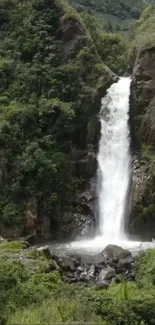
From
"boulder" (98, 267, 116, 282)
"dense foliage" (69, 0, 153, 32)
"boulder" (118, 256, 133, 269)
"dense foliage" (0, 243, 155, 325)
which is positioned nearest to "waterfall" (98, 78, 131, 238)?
"boulder" (118, 256, 133, 269)

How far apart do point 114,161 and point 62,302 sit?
20597 mm

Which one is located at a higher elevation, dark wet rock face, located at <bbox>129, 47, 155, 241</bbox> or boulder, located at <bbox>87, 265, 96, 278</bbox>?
dark wet rock face, located at <bbox>129, 47, 155, 241</bbox>

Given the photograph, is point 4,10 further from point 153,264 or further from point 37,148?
point 153,264

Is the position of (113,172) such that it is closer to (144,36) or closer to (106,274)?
(106,274)

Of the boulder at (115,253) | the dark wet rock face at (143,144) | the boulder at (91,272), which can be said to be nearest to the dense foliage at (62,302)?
the boulder at (91,272)

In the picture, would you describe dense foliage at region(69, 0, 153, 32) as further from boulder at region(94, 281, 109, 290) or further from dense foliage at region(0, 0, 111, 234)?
boulder at region(94, 281, 109, 290)

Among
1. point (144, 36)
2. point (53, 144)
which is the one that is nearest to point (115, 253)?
point (53, 144)

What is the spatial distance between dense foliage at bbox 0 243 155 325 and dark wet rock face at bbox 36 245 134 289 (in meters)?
3.59

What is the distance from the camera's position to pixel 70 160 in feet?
112

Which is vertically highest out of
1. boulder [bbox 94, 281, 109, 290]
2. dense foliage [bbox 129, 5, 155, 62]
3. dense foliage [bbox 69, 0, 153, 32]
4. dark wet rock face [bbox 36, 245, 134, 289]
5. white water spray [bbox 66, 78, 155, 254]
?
dense foliage [bbox 69, 0, 153, 32]

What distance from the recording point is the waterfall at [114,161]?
31.8 meters

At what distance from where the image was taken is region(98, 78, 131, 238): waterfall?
104 feet

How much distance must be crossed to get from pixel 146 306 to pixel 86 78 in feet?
83.8

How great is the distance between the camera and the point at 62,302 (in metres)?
14.8
